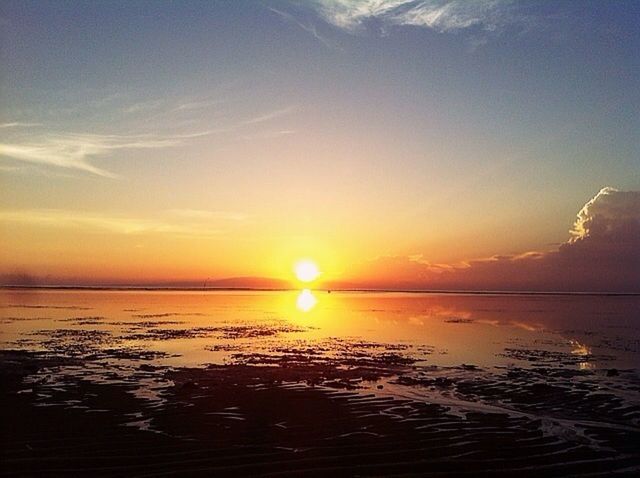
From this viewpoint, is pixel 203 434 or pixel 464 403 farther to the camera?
pixel 464 403

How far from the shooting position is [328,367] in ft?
81.8

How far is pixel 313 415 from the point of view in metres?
15.4

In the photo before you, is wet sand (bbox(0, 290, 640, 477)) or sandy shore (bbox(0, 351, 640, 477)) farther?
wet sand (bbox(0, 290, 640, 477))

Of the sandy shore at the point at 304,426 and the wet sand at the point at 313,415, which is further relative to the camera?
the wet sand at the point at 313,415

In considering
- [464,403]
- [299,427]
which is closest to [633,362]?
[464,403]

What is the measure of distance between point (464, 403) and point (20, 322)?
4342 centimetres

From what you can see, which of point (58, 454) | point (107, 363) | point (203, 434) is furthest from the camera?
point (107, 363)

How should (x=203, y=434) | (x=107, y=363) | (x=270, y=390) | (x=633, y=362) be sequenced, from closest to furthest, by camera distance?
1. (x=203, y=434)
2. (x=270, y=390)
3. (x=107, y=363)
4. (x=633, y=362)

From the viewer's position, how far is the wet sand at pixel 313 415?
11250 millimetres

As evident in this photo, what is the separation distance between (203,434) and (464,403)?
28.1 feet

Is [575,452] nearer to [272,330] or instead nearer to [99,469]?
[99,469]

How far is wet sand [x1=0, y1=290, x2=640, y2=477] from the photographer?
36.9ft

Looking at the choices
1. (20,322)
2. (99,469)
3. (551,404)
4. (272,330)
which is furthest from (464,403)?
(20,322)

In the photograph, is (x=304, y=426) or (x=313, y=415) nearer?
(x=304, y=426)
